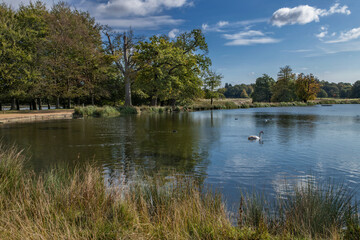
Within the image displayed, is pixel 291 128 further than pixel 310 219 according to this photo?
Yes

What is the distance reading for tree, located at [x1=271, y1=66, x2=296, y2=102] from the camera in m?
75.4

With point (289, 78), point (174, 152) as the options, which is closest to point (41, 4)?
point (174, 152)

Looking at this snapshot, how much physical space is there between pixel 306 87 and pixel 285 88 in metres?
6.20

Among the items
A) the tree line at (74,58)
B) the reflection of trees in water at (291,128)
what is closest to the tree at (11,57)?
the tree line at (74,58)

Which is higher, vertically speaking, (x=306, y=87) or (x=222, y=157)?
(x=306, y=87)

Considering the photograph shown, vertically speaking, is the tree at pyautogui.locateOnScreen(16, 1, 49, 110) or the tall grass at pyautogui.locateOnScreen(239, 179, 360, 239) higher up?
the tree at pyautogui.locateOnScreen(16, 1, 49, 110)

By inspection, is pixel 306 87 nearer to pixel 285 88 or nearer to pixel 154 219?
pixel 285 88

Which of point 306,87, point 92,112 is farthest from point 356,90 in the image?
point 92,112

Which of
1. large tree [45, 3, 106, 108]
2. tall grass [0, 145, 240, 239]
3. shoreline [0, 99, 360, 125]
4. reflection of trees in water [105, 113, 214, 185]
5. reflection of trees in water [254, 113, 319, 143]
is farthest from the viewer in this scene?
large tree [45, 3, 106, 108]

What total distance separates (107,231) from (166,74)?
1389 inches

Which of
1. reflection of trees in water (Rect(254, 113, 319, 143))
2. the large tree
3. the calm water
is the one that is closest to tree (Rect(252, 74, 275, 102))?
the large tree

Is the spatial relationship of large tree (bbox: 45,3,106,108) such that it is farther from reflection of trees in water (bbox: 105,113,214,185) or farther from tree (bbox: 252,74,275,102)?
tree (bbox: 252,74,275,102)

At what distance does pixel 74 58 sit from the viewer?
38.6 meters

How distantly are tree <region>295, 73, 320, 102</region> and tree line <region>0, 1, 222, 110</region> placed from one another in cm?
4454
